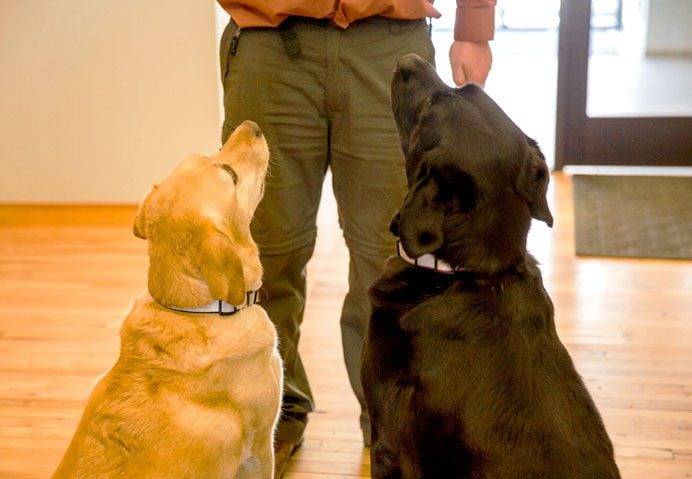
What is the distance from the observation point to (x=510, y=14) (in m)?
9.05

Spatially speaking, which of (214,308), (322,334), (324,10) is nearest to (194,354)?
(214,308)

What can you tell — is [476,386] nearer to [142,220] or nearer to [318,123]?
[142,220]

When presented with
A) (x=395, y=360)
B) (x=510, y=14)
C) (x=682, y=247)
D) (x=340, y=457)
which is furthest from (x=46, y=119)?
(x=510, y=14)

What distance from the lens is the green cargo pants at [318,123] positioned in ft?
7.32

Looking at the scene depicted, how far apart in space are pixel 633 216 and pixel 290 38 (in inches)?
115

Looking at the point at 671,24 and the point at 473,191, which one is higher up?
the point at 473,191

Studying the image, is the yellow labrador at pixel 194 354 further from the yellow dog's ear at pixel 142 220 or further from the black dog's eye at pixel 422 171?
the black dog's eye at pixel 422 171

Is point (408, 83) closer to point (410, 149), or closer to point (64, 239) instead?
point (410, 149)

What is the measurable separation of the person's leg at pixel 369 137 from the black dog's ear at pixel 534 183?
1.87 feet

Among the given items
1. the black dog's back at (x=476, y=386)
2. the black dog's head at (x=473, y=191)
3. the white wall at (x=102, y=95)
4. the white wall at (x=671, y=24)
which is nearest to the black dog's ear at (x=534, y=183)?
the black dog's head at (x=473, y=191)

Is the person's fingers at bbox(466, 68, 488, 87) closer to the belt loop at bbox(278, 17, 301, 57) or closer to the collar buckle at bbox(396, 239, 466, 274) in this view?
the belt loop at bbox(278, 17, 301, 57)

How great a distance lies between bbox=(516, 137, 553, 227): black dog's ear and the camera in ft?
5.68

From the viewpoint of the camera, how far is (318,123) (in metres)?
2.30

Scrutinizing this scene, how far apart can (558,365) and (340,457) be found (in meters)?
1.11
